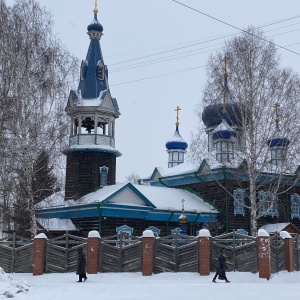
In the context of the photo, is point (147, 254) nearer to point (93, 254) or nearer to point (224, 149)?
point (93, 254)

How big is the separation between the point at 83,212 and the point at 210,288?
42.2 ft

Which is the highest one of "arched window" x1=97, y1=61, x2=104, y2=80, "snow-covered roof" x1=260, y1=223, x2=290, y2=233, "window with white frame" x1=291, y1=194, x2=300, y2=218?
"arched window" x1=97, y1=61, x2=104, y2=80

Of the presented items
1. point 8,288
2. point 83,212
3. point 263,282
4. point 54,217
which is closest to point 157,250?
point 263,282

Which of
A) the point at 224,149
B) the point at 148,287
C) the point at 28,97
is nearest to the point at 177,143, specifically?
the point at 224,149

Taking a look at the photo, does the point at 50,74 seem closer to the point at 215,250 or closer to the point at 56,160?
the point at 56,160

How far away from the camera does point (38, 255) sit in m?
18.9

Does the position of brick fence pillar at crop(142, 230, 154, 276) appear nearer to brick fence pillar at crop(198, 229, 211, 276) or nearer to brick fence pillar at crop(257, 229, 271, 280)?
brick fence pillar at crop(198, 229, 211, 276)

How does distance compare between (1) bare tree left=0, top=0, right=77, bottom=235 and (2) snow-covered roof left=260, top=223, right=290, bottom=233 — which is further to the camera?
(2) snow-covered roof left=260, top=223, right=290, bottom=233

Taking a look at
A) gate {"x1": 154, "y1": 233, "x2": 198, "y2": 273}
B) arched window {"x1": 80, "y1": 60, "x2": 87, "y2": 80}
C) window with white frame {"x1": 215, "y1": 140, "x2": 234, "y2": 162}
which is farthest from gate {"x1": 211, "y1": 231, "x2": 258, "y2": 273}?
arched window {"x1": 80, "y1": 60, "x2": 87, "y2": 80}

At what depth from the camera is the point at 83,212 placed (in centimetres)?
2669

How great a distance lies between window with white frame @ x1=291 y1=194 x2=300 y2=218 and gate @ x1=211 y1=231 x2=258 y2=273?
1490 centimetres

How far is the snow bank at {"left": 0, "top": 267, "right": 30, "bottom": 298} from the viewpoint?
1207 centimetres

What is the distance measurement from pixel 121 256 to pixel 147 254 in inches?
41.3

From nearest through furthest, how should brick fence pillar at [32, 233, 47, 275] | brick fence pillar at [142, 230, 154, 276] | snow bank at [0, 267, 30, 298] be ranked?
snow bank at [0, 267, 30, 298] < brick fence pillar at [142, 230, 154, 276] < brick fence pillar at [32, 233, 47, 275]
